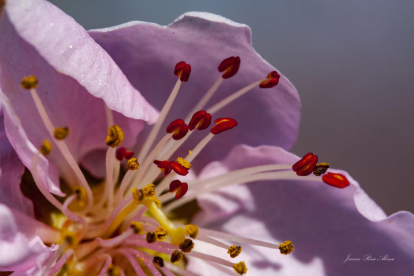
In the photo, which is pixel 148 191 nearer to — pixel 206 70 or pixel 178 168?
pixel 178 168

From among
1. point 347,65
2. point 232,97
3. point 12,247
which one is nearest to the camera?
point 12,247

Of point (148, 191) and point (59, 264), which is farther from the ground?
point (148, 191)

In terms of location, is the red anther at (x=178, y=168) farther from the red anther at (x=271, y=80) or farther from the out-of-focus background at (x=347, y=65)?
the out-of-focus background at (x=347, y=65)

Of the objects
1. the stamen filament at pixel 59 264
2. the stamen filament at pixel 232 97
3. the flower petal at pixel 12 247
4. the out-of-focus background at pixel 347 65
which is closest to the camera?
the flower petal at pixel 12 247

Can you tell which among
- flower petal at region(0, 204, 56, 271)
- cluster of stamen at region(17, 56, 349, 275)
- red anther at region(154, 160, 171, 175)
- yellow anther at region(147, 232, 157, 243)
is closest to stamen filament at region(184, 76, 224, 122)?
cluster of stamen at region(17, 56, 349, 275)

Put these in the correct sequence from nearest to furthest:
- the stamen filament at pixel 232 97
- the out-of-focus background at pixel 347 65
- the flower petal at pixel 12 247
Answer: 1. the flower petal at pixel 12 247
2. the stamen filament at pixel 232 97
3. the out-of-focus background at pixel 347 65

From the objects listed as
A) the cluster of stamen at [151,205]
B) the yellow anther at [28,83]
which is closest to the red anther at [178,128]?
the cluster of stamen at [151,205]

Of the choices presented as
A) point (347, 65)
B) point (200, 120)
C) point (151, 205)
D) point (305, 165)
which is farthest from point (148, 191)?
point (347, 65)
